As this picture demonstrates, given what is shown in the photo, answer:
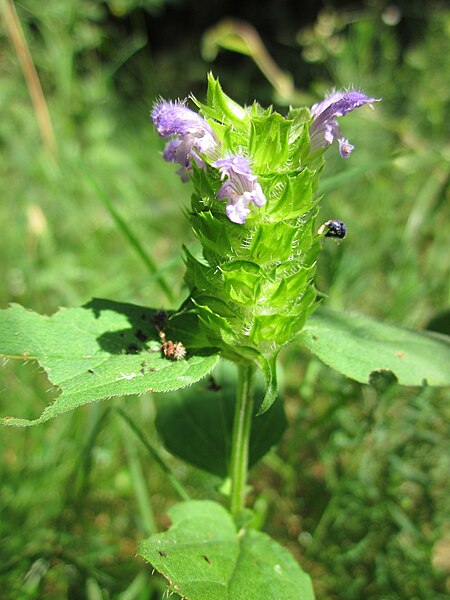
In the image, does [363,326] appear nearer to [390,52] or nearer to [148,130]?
[390,52]

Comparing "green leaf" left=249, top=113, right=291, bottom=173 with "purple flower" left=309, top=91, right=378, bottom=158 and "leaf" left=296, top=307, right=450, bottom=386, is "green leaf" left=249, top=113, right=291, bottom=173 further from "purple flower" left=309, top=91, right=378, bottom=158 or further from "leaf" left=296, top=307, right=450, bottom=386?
"leaf" left=296, top=307, right=450, bottom=386

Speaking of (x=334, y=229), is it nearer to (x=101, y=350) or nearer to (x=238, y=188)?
(x=238, y=188)

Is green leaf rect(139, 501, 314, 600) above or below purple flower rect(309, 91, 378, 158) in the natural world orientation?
below

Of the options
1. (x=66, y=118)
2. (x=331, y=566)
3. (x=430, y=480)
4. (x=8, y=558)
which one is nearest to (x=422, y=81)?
(x=66, y=118)

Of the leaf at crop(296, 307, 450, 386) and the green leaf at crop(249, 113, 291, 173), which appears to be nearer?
the green leaf at crop(249, 113, 291, 173)

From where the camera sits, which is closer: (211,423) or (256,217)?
(256,217)

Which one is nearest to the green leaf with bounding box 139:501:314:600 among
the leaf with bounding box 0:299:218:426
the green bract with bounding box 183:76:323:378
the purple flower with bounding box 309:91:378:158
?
the leaf with bounding box 0:299:218:426

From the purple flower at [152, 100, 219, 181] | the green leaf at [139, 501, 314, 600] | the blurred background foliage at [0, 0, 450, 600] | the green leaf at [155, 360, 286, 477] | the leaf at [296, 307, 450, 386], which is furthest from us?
the blurred background foliage at [0, 0, 450, 600]

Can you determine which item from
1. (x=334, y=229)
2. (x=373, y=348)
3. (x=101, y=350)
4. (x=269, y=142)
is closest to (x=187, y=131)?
(x=269, y=142)
